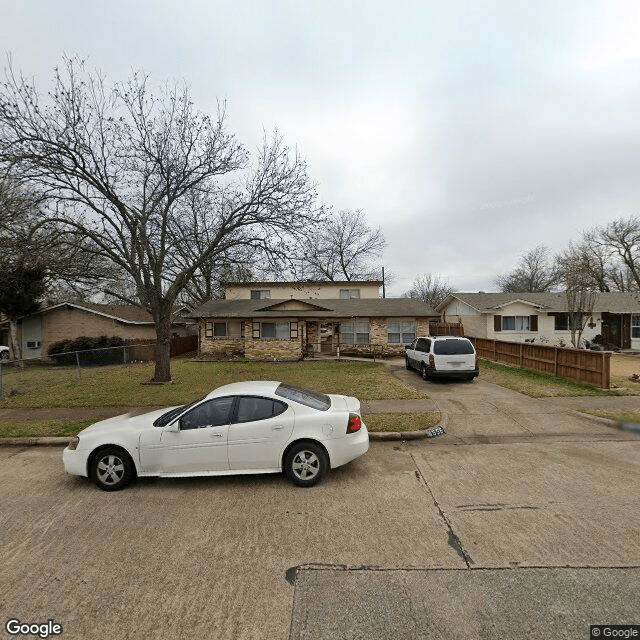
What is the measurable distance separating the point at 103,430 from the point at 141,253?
936 cm

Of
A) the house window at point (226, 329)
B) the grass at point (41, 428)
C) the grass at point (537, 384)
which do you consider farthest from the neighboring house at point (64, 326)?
the grass at point (537, 384)

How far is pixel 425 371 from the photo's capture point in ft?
42.6

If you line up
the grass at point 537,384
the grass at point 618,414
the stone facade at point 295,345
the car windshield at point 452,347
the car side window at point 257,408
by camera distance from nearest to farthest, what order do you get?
1. the car side window at point 257,408
2. the grass at point 618,414
3. the grass at point 537,384
4. the car windshield at point 452,347
5. the stone facade at point 295,345

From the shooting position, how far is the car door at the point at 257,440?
4.86 metres

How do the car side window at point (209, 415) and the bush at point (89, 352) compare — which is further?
the bush at point (89, 352)

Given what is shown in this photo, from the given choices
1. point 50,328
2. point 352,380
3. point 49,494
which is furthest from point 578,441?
point 50,328

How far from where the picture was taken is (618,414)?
786cm

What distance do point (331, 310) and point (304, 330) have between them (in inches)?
84.9

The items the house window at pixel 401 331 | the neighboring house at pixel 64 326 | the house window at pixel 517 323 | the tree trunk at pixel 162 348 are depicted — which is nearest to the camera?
the tree trunk at pixel 162 348

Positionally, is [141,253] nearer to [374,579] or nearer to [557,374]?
[374,579]

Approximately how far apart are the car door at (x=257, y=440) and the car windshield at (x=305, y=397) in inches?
14.6

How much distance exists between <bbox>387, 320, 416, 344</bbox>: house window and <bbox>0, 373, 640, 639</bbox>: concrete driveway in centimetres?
1582

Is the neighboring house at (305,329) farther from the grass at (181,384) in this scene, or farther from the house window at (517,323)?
the house window at (517,323)

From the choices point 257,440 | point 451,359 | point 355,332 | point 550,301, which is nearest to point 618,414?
point 451,359
